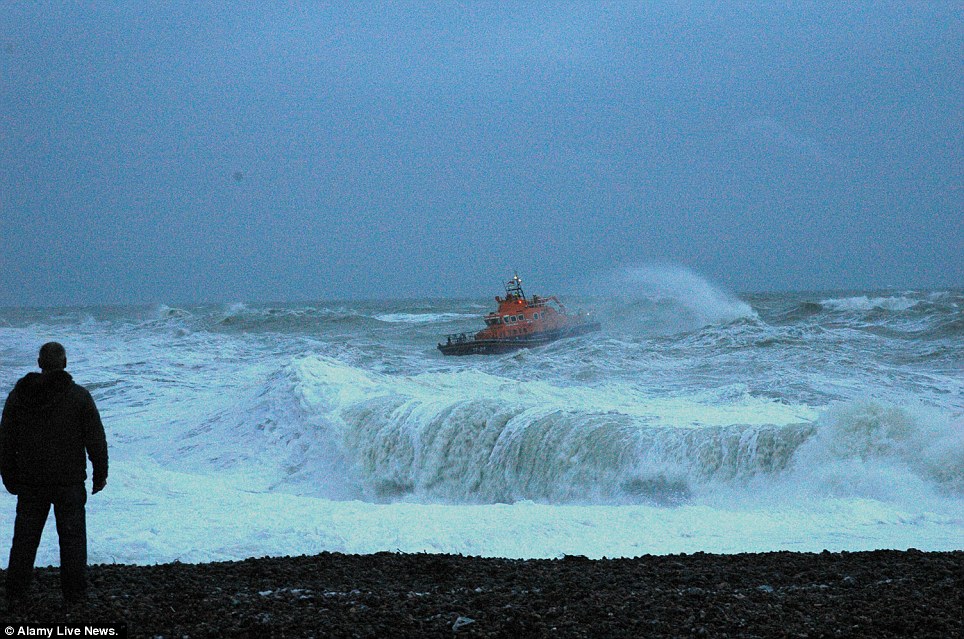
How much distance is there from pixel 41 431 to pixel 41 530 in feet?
1.90

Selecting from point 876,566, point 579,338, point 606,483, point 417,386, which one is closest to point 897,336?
point 579,338

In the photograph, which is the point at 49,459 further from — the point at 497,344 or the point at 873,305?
the point at 873,305

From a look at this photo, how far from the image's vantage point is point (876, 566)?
5.97 meters

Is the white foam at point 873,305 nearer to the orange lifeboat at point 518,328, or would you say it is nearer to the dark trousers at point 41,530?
the orange lifeboat at point 518,328

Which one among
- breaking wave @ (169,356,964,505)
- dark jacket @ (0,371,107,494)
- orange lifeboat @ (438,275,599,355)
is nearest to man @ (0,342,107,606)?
dark jacket @ (0,371,107,494)

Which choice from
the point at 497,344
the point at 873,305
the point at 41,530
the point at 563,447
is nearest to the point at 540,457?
the point at 563,447

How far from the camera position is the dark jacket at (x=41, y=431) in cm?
456

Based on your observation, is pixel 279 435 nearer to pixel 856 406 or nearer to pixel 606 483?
pixel 606 483

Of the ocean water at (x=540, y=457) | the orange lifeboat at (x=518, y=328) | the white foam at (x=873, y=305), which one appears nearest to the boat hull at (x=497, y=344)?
the orange lifeboat at (x=518, y=328)

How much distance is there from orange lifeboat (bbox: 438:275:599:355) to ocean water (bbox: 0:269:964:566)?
32.2ft

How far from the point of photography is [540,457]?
13.1 meters

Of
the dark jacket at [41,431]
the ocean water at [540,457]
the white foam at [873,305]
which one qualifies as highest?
the white foam at [873,305]

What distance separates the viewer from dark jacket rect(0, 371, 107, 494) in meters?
4.56

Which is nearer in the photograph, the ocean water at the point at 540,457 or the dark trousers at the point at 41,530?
the dark trousers at the point at 41,530
